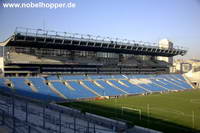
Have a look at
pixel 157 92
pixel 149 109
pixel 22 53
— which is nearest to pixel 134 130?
pixel 149 109

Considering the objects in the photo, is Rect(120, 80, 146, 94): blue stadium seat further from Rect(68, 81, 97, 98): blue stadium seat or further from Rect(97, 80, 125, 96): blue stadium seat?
Rect(68, 81, 97, 98): blue stadium seat

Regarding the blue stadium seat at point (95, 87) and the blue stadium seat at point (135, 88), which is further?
the blue stadium seat at point (135, 88)

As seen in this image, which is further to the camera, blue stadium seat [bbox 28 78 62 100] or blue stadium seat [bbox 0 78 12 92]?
blue stadium seat [bbox 28 78 62 100]

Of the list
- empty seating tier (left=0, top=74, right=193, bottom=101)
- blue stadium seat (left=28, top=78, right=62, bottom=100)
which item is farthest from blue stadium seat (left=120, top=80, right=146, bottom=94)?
blue stadium seat (left=28, top=78, right=62, bottom=100)

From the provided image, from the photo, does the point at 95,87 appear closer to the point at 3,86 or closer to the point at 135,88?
the point at 135,88

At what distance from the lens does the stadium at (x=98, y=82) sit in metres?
23.6

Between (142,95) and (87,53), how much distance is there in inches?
668

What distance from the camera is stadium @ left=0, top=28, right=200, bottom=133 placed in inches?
928

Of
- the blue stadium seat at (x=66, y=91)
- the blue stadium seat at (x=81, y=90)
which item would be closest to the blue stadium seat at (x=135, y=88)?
the blue stadium seat at (x=81, y=90)

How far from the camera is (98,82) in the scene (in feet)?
142

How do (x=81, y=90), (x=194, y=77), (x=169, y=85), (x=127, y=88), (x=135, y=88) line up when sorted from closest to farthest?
1. (x=81, y=90)
2. (x=127, y=88)
3. (x=135, y=88)
4. (x=169, y=85)
5. (x=194, y=77)

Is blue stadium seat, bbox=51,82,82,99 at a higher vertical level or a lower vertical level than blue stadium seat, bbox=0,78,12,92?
lower

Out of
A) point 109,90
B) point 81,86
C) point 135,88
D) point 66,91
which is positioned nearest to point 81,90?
point 81,86

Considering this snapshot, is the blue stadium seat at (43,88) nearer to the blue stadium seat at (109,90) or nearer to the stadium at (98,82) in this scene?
the stadium at (98,82)
